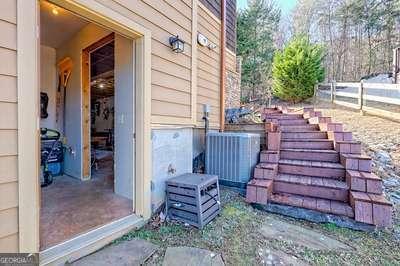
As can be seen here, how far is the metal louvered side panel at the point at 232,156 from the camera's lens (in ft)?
12.5

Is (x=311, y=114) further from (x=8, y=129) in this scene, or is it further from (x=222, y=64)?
(x=8, y=129)

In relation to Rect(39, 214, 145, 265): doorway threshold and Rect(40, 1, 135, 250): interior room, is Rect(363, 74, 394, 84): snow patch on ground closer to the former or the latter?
Rect(40, 1, 135, 250): interior room

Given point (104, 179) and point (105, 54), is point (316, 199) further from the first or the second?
point (105, 54)

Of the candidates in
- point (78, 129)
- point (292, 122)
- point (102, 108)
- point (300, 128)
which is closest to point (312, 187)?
point (300, 128)

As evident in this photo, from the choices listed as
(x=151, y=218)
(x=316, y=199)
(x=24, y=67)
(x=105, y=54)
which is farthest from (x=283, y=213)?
(x=105, y=54)

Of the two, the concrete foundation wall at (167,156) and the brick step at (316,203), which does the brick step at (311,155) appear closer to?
the brick step at (316,203)

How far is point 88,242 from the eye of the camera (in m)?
2.22

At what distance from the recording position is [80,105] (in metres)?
4.50

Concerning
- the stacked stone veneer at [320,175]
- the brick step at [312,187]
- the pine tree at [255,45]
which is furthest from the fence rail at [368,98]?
the pine tree at [255,45]

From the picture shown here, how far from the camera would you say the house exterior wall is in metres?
1.66

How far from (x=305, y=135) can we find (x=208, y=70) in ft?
7.10

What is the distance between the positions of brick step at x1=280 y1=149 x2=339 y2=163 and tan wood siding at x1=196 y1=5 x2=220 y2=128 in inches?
61.4

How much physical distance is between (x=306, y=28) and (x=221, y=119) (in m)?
12.1

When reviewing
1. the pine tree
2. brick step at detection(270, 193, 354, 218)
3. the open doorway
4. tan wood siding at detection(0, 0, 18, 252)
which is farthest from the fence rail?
tan wood siding at detection(0, 0, 18, 252)
